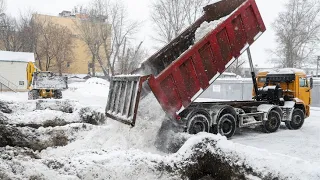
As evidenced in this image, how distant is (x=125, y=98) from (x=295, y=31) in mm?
34478

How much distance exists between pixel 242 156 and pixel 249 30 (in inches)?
210

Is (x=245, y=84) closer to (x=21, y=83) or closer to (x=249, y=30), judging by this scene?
(x=249, y=30)

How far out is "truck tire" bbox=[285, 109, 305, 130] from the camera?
38.5ft

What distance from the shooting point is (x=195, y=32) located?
33.3ft

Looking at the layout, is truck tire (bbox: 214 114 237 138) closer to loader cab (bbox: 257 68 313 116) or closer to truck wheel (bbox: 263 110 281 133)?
truck wheel (bbox: 263 110 281 133)

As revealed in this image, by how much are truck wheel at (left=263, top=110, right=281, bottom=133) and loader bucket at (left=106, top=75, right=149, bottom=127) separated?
565cm

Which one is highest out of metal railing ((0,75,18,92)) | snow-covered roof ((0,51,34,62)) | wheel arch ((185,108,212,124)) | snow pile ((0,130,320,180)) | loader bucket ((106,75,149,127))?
snow-covered roof ((0,51,34,62))

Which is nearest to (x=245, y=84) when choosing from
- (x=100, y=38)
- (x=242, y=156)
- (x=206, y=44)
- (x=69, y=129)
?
(x=206, y=44)

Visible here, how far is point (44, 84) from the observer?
1900cm

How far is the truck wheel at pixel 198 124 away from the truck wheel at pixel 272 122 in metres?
2.93

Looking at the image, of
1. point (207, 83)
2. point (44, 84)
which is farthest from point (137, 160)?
point (44, 84)

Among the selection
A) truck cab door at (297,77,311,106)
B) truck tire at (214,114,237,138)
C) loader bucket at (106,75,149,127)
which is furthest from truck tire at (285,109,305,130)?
loader bucket at (106,75,149,127)

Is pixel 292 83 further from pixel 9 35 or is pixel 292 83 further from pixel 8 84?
pixel 9 35

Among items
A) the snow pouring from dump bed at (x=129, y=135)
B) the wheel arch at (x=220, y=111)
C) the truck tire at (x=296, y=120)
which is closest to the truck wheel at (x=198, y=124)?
the wheel arch at (x=220, y=111)
